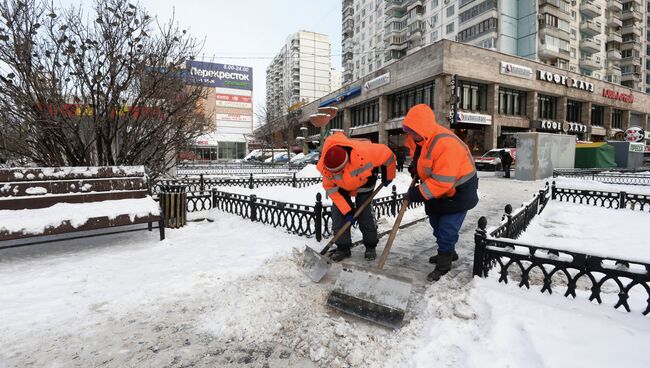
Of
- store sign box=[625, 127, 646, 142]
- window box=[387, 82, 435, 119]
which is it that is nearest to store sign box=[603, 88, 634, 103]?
store sign box=[625, 127, 646, 142]

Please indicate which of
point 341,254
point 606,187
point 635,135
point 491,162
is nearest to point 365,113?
point 491,162

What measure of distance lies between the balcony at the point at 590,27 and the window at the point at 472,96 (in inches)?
993

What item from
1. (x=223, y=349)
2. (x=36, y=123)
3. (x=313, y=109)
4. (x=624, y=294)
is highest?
(x=313, y=109)

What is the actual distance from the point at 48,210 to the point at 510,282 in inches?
231

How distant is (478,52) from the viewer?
27172 mm

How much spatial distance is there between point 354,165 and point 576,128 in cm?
4084

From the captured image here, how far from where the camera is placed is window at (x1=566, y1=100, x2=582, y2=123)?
35062 mm

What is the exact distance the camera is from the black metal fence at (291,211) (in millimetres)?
5273

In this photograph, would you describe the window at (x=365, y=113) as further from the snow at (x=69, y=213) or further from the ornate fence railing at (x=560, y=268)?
the ornate fence railing at (x=560, y=268)

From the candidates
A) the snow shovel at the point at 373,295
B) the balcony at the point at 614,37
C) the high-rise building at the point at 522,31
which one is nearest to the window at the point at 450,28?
the high-rise building at the point at 522,31

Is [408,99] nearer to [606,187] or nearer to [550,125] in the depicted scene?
[550,125]

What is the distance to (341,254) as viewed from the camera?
4.30 metres

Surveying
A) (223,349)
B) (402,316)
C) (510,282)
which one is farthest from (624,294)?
(223,349)

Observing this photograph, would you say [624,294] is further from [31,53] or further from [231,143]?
[231,143]
